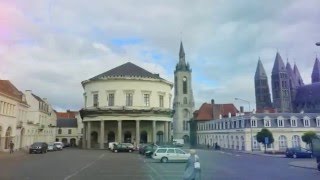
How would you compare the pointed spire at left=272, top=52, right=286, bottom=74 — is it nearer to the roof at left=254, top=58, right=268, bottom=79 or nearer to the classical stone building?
the roof at left=254, top=58, right=268, bottom=79

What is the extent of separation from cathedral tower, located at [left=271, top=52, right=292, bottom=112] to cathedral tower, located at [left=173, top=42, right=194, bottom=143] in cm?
3531

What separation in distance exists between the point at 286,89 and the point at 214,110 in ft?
154

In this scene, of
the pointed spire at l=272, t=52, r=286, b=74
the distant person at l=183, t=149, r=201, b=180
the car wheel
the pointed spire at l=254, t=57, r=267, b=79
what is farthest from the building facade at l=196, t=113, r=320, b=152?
the pointed spire at l=254, t=57, r=267, b=79

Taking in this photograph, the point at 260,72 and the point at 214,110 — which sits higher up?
the point at 260,72

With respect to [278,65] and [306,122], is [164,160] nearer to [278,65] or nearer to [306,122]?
[306,122]

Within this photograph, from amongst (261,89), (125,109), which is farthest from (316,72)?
(125,109)

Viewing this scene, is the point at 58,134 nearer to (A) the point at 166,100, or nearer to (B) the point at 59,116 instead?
(B) the point at 59,116

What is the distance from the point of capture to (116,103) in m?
86.9

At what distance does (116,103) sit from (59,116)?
7456 cm

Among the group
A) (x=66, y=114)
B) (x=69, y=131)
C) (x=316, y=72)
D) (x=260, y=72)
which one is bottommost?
(x=69, y=131)

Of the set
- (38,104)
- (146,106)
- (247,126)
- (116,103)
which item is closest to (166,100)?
(146,106)

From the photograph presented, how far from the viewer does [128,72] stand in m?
90.6

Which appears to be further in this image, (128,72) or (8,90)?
(128,72)

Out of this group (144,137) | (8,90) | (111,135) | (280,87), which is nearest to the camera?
(8,90)
